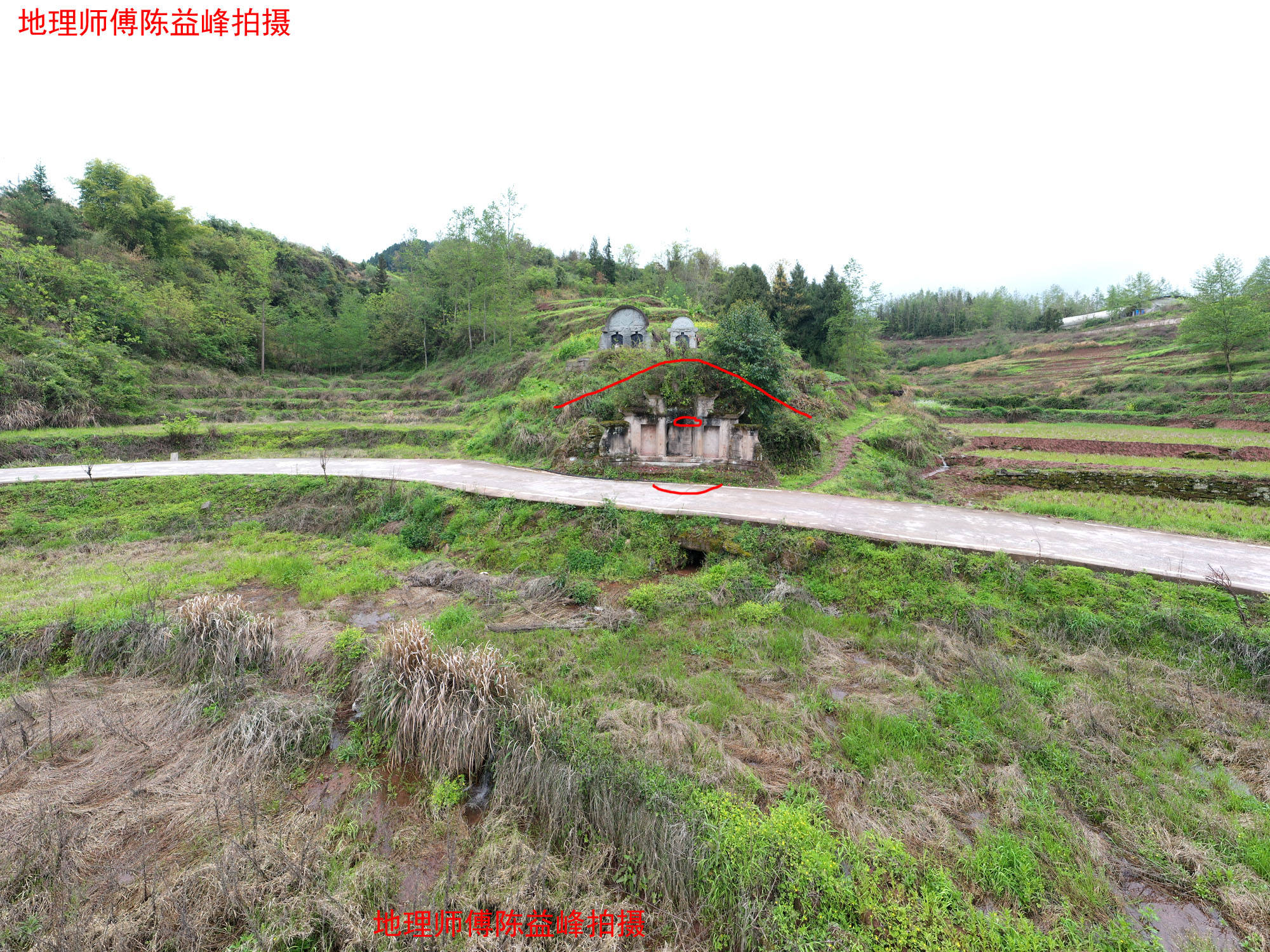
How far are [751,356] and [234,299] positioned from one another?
127 feet

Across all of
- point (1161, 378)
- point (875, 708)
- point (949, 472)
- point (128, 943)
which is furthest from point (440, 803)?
point (1161, 378)

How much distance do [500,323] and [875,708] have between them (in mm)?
32635

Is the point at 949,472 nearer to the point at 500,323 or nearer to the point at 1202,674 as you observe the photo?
the point at 1202,674

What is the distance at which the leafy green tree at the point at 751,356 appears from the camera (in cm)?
1427

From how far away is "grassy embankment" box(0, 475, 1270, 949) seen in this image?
3.59 metres

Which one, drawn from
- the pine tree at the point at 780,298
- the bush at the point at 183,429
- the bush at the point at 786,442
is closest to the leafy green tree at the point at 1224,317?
the pine tree at the point at 780,298

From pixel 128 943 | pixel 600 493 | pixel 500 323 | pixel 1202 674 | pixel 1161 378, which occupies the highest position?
pixel 500 323

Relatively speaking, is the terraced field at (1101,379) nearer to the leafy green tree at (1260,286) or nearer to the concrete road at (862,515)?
the leafy green tree at (1260,286)

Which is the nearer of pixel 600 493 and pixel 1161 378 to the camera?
pixel 600 493

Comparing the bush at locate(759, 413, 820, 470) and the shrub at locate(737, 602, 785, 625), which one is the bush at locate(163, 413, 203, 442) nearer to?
the bush at locate(759, 413, 820, 470)

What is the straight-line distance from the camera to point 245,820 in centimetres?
444

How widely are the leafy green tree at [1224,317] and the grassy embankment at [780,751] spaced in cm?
3731

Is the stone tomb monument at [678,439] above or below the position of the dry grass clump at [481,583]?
above

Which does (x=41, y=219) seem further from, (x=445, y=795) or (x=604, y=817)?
(x=604, y=817)
